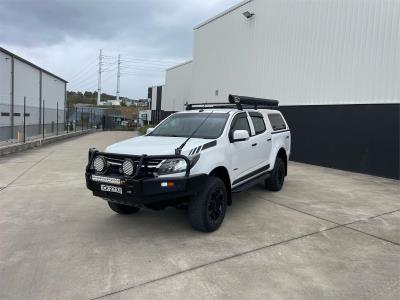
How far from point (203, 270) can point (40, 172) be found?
8.40m

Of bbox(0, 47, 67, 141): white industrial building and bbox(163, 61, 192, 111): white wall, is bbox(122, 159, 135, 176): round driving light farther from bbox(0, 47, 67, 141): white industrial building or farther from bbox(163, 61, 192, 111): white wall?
bbox(163, 61, 192, 111): white wall

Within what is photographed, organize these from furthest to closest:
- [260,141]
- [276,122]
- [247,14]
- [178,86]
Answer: [178,86], [247,14], [276,122], [260,141]

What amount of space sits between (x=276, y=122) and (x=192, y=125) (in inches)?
113

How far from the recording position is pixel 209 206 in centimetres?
560

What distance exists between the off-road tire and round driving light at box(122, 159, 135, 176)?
4.04 metres

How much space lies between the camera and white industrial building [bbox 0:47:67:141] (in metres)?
20.8

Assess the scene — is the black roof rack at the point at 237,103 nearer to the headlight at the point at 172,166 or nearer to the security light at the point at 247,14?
the headlight at the point at 172,166

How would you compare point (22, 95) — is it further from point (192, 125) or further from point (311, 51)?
point (192, 125)

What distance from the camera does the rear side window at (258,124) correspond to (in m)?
7.64

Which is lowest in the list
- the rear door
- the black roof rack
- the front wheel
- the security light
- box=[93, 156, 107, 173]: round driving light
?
the front wheel

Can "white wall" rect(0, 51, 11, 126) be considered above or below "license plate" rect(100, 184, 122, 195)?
above

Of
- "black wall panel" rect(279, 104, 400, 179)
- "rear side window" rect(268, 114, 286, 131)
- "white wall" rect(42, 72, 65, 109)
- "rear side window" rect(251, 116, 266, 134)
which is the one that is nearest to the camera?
"rear side window" rect(251, 116, 266, 134)

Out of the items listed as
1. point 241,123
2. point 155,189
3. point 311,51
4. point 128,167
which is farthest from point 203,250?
point 311,51

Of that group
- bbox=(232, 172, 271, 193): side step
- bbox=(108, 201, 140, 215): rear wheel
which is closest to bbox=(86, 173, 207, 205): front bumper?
bbox=(108, 201, 140, 215): rear wheel
